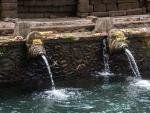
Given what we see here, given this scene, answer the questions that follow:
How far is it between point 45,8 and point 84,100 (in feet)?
22.5

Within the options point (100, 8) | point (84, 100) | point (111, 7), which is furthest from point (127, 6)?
point (84, 100)

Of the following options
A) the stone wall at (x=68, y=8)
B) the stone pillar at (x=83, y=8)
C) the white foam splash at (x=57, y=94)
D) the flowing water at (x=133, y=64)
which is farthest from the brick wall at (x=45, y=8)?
the white foam splash at (x=57, y=94)

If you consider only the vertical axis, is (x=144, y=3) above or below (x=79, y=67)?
above

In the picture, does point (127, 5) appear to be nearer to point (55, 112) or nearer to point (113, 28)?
point (113, 28)

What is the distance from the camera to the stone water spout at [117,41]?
48.0ft

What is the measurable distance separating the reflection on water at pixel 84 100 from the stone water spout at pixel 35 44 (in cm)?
110

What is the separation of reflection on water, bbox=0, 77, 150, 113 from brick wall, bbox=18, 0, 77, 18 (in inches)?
216

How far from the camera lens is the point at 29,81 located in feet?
46.2

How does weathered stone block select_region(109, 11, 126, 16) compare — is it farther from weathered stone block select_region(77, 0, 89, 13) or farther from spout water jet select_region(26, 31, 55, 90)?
spout water jet select_region(26, 31, 55, 90)

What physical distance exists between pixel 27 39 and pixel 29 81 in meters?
1.25

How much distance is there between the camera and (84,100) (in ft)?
42.0

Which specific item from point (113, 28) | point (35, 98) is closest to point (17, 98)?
point (35, 98)

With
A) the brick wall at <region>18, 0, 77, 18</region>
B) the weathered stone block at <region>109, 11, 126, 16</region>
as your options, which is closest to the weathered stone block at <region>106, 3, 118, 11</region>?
the weathered stone block at <region>109, 11, 126, 16</region>

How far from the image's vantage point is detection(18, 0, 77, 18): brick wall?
1848cm
